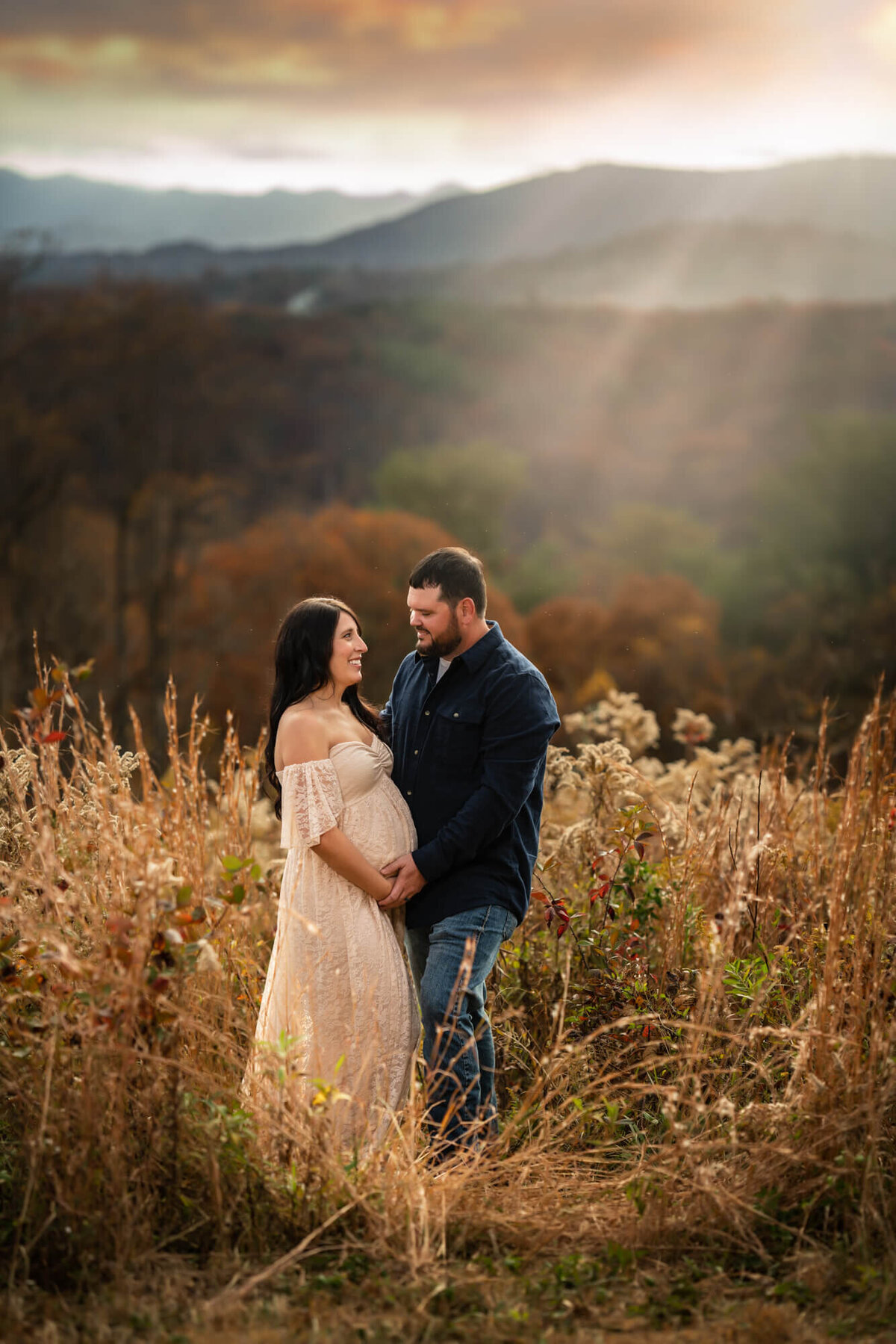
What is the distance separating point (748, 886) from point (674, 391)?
162 ft

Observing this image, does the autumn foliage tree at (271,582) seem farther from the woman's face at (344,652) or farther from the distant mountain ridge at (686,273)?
the distant mountain ridge at (686,273)

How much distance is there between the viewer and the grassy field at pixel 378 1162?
238 cm

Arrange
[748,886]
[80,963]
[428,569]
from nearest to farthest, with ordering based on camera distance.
A: [80,963]
[428,569]
[748,886]

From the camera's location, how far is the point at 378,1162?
2.73 meters

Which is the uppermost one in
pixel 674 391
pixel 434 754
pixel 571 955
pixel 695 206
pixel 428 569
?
pixel 695 206

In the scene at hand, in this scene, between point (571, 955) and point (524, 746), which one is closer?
point (524, 746)

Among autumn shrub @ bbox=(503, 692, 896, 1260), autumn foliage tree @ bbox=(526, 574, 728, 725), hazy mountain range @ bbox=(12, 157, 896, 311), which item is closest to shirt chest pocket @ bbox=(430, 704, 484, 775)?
autumn shrub @ bbox=(503, 692, 896, 1260)

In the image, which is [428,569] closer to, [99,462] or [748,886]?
[748,886]

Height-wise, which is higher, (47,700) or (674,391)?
(674,391)

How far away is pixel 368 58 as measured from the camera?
41.4 m

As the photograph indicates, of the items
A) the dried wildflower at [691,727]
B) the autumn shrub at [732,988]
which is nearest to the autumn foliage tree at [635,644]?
the dried wildflower at [691,727]

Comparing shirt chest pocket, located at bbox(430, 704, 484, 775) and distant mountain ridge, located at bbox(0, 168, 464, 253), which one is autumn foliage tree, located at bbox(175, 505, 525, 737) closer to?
distant mountain ridge, located at bbox(0, 168, 464, 253)

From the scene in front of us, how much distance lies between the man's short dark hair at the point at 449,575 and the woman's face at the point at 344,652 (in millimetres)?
240

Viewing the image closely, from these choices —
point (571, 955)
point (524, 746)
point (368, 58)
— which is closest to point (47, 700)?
point (524, 746)
